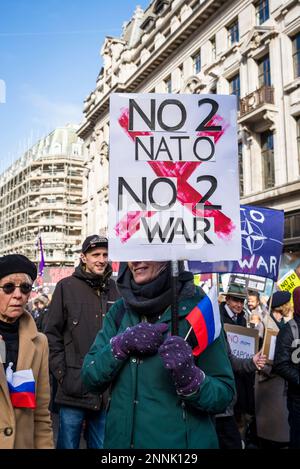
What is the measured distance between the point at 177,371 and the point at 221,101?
148cm

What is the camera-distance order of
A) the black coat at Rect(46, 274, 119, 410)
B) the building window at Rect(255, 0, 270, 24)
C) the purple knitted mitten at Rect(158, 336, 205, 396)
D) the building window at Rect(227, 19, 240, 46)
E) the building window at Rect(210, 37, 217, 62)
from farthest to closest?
the building window at Rect(210, 37, 217, 62), the building window at Rect(227, 19, 240, 46), the building window at Rect(255, 0, 270, 24), the black coat at Rect(46, 274, 119, 410), the purple knitted mitten at Rect(158, 336, 205, 396)

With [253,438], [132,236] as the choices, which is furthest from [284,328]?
[132,236]

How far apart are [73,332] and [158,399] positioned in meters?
1.67

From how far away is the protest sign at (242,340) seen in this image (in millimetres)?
4477

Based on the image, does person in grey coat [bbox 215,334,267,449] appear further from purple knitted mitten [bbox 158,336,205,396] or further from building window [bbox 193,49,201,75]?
building window [bbox 193,49,201,75]

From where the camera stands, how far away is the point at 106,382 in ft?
6.97

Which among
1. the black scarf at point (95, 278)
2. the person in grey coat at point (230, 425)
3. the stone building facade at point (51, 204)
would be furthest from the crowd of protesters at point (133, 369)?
the stone building facade at point (51, 204)

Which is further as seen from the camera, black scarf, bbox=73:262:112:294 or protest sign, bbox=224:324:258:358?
protest sign, bbox=224:324:258:358

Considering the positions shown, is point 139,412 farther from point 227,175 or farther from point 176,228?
point 227,175

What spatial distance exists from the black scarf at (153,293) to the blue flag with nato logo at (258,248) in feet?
9.96

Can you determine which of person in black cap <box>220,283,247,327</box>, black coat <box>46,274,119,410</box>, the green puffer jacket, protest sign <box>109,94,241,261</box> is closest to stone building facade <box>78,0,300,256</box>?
person in black cap <box>220,283,247,327</box>

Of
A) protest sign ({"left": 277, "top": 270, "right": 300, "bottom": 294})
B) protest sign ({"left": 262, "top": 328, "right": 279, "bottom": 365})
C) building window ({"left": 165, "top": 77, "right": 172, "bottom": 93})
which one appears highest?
building window ({"left": 165, "top": 77, "right": 172, "bottom": 93})

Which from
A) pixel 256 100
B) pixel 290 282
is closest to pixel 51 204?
pixel 256 100

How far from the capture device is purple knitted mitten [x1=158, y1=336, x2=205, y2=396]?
73.4 inches
